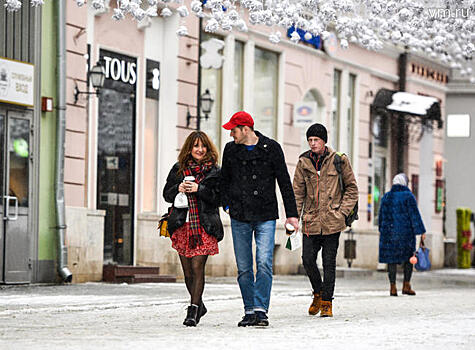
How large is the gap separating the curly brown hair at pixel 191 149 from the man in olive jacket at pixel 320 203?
5.40 feet

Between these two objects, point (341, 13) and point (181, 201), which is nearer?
point (181, 201)

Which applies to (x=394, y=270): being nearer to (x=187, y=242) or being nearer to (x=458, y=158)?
(x=187, y=242)

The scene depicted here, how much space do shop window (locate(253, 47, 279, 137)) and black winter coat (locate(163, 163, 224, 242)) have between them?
1366 centimetres

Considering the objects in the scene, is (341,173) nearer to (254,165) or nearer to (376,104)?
(254,165)

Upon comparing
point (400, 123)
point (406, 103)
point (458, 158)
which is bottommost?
point (458, 158)

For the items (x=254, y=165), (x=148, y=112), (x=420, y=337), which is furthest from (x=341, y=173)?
(x=148, y=112)

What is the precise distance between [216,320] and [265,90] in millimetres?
13793


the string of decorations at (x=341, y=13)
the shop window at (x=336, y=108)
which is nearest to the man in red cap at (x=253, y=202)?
the string of decorations at (x=341, y=13)

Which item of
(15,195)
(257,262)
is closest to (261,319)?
(257,262)

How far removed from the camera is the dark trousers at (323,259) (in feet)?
37.7

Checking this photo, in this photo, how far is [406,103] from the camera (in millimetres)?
28828

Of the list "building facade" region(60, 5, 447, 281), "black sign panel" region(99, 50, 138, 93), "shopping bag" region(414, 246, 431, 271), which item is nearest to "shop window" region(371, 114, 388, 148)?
"building facade" region(60, 5, 447, 281)

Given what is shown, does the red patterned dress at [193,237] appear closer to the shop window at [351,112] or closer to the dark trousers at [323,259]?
the dark trousers at [323,259]

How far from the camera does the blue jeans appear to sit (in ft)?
33.1
